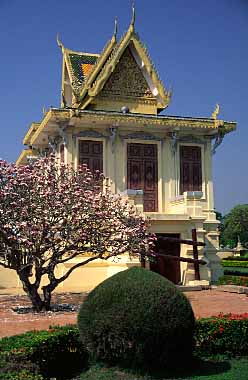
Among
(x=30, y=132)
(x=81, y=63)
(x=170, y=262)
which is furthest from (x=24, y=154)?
(x=170, y=262)

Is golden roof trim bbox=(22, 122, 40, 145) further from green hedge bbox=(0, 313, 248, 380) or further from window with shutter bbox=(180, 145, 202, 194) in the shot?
green hedge bbox=(0, 313, 248, 380)

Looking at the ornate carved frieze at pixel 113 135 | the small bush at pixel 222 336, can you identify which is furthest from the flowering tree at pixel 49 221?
the ornate carved frieze at pixel 113 135

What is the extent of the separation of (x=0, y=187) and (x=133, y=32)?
1114cm

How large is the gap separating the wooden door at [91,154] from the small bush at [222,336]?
1196 centimetres

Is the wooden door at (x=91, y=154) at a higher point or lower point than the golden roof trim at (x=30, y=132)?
lower

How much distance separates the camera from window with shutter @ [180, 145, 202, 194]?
70.0ft

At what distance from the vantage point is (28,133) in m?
24.6

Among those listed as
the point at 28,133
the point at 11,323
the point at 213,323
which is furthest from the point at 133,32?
the point at 213,323

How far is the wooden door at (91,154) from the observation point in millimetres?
20172

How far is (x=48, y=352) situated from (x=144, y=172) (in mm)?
13962

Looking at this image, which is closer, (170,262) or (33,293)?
(33,293)

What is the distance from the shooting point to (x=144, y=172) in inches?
825

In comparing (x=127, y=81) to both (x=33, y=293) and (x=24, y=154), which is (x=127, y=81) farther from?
(x=33, y=293)

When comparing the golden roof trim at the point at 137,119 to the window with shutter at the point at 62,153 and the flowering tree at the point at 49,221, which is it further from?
the flowering tree at the point at 49,221
